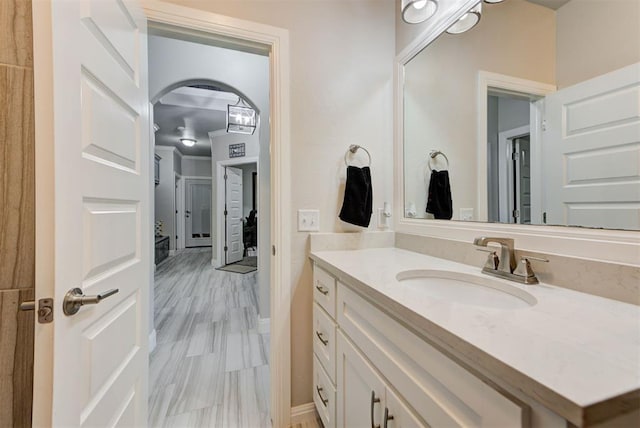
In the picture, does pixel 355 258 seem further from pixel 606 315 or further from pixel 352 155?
pixel 606 315

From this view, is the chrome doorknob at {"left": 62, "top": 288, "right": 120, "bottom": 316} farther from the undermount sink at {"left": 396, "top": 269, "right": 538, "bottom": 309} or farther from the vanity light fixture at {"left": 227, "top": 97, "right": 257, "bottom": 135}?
the vanity light fixture at {"left": 227, "top": 97, "right": 257, "bottom": 135}

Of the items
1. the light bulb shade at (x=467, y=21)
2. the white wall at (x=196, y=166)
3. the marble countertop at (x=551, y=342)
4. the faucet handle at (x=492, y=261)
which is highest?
the white wall at (x=196, y=166)

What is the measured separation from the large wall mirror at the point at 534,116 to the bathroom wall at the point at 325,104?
0.24 metres

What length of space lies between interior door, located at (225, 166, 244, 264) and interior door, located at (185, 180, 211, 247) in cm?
241

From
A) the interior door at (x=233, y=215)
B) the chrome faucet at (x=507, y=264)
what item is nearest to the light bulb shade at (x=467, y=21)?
the chrome faucet at (x=507, y=264)

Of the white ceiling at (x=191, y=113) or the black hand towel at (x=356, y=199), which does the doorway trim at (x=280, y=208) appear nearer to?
the black hand towel at (x=356, y=199)

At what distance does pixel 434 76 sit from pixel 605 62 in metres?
0.77

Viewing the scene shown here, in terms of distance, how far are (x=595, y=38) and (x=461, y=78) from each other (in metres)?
0.55

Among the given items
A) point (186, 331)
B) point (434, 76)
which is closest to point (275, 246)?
point (434, 76)

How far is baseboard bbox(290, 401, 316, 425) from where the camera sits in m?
1.44

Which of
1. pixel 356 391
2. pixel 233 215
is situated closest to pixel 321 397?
pixel 356 391

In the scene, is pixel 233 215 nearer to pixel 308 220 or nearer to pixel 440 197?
pixel 308 220

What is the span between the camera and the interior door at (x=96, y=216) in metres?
0.63

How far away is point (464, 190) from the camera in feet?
4.38
